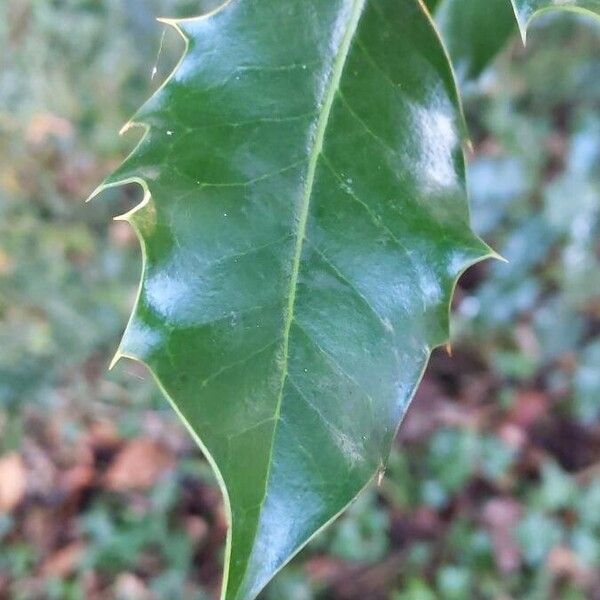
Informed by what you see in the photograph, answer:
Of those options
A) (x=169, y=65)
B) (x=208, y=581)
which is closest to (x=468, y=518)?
(x=208, y=581)

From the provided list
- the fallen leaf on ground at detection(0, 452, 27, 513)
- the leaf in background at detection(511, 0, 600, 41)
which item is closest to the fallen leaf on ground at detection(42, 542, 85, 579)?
→ the fallen leaf on ground at detection(0, 452, 27, 513)

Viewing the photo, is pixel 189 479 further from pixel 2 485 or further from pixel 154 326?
pixel 154 326

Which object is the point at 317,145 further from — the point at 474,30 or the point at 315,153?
the point at 474,30

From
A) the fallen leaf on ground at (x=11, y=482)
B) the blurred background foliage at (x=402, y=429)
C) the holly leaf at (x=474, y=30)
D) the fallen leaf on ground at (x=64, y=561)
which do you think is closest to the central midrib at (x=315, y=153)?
the holly leaf at (x=474, y=30)

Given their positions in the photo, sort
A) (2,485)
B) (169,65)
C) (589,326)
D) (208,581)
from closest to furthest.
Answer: (208,581), (2,485), (589,326), (169,65)

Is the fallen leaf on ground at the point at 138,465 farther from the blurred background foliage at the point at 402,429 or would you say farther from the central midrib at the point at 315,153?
the central midrib at the point at 315,153

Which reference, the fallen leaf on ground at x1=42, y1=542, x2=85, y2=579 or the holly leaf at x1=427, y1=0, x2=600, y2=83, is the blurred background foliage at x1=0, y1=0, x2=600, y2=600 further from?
the holly leaf at x1=427, y1=0, x2=600, y2=83
